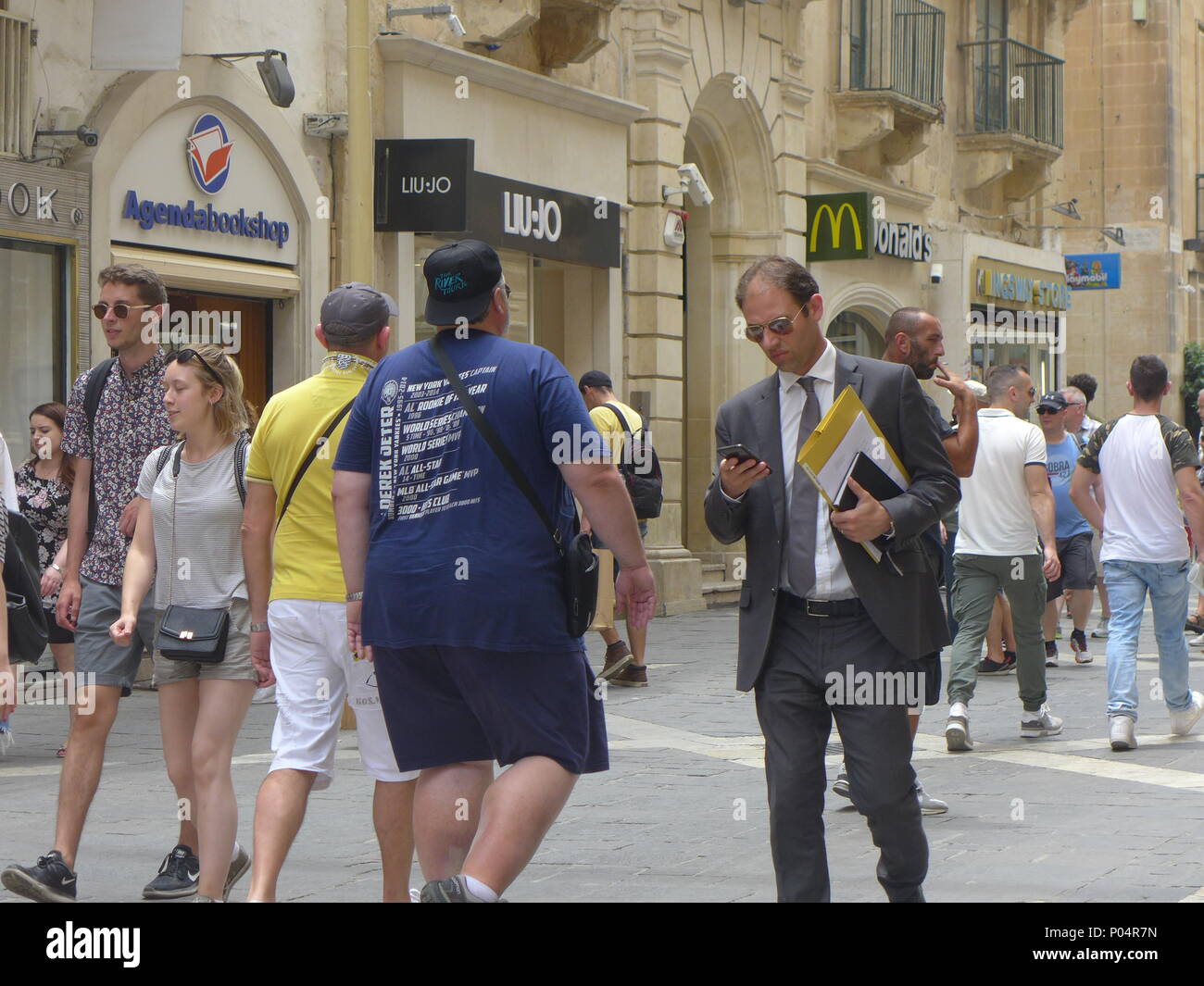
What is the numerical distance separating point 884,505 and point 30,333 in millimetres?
8101

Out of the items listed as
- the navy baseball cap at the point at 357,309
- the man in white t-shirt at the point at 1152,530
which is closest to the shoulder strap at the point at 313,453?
the navy baseball cap at the point at 357,309

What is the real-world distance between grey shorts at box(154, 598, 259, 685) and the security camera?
1299 cm

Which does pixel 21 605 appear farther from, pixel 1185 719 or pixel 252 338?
pixel 252 338

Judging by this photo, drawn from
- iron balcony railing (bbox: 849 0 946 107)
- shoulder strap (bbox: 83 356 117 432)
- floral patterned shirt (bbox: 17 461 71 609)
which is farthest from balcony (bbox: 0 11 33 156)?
iron balcony railing (bbox: 849 0 946 107)

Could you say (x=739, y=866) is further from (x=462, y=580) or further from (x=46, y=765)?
(x=46, y=765)

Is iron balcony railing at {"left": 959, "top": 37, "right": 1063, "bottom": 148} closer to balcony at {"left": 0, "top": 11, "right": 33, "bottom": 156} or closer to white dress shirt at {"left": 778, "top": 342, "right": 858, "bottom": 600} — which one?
balcony at {"left": 0, "top": 11, "right": 33, "bottom": 156}

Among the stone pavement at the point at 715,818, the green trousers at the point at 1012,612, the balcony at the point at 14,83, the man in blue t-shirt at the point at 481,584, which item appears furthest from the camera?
the balcony at the point at 14,83

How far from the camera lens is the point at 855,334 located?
882 inches

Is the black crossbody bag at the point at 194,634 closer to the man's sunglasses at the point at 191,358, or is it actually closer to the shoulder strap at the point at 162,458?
the shoulder strap at the point at 162,458

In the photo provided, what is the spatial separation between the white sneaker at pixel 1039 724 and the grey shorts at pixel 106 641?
5099 millimetres

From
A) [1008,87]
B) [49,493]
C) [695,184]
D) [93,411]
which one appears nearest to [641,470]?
[49,493]

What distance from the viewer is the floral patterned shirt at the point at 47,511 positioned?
998cm

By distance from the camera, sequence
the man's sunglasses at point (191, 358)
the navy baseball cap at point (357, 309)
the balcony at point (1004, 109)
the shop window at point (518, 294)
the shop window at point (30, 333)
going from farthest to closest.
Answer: the balcony at point (1004, 109), the shop window at point (518, 294), the shop window at point (30, 333), the man's sunglasses at point (191, 358), the navy baseball cap at point (357, 309)

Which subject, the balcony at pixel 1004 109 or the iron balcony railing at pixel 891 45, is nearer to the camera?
the iron balcony railing at pixel 891 45
